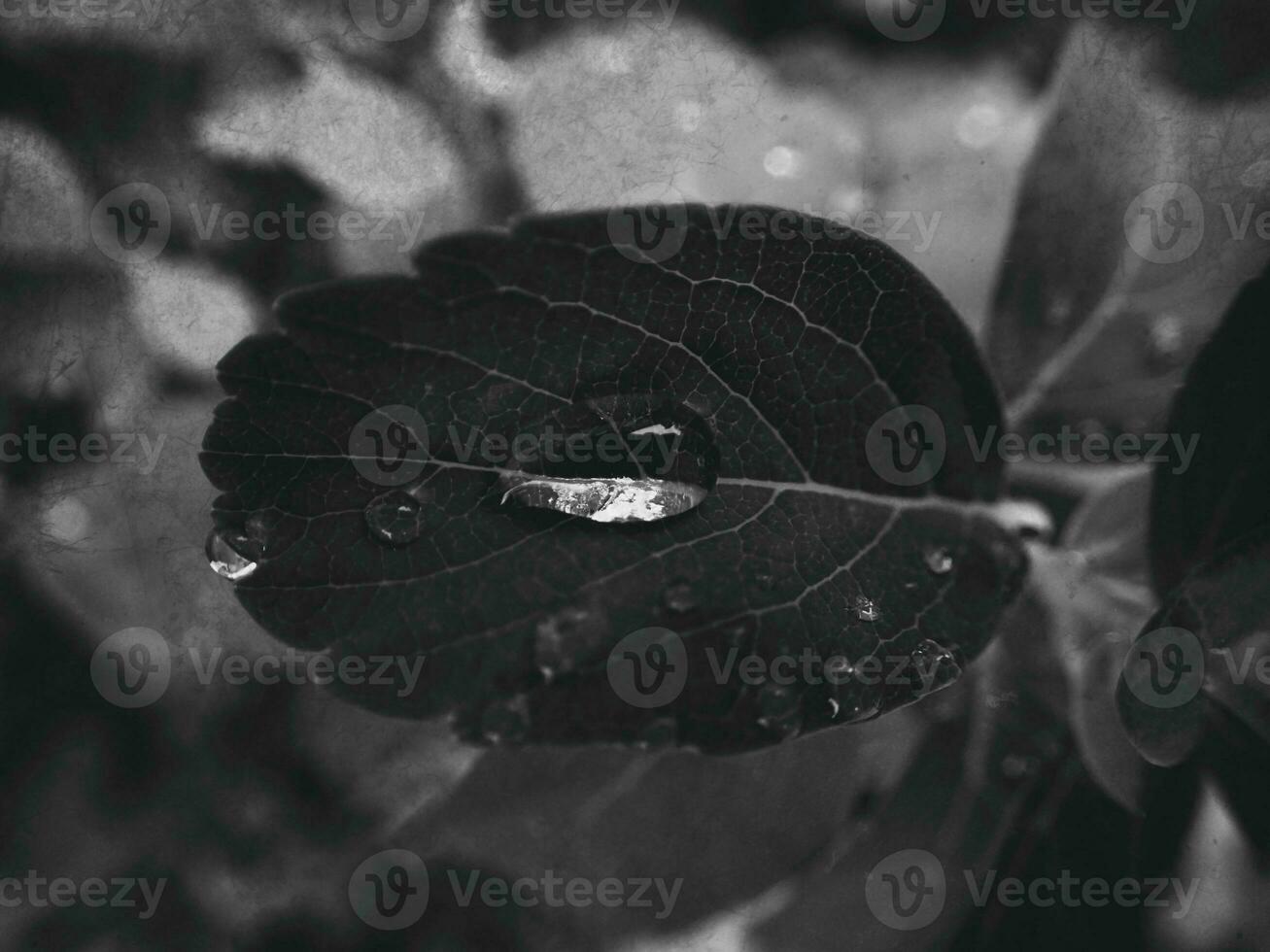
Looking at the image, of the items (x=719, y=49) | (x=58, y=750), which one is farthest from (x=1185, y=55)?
(x=58, y=750)

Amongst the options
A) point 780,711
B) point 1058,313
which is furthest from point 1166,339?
point 780,711

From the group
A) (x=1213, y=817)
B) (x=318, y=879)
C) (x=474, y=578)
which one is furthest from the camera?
(x=318, y=879)

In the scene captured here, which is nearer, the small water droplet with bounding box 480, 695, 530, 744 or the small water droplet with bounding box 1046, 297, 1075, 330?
the small water droplet with bounding box 480, 695, 530, 744

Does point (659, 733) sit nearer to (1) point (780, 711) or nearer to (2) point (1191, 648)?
(1) point (780, 711)

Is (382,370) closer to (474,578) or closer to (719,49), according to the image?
(474,578)

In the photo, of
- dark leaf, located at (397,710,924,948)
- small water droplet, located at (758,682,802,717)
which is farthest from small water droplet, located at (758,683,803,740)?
dark leaf, located at (397,710,924,948)

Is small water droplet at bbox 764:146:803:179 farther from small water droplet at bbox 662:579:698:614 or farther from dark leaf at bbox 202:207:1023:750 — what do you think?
small water droplet at bbox 662:579:698:614
